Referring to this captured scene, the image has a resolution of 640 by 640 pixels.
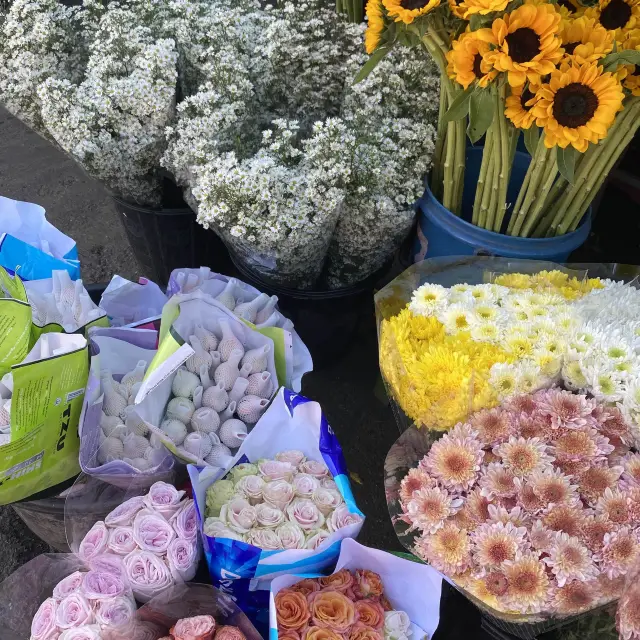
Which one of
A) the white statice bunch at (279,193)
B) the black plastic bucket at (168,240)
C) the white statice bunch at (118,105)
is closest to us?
the white statice bunch at (279,193)

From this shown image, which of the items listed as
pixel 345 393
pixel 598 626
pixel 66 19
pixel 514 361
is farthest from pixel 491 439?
pixel 66 19

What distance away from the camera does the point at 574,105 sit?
1282 millimetres

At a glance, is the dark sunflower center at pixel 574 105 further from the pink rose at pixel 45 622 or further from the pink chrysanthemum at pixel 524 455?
the pink rose at pixel 45 622

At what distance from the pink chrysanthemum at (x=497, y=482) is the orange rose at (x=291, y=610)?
1.38ft

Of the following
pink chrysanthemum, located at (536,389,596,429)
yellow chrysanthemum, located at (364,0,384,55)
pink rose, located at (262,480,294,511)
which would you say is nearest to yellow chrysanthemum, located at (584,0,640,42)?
yellow chrysanthemum, located at (364,0,384,55)

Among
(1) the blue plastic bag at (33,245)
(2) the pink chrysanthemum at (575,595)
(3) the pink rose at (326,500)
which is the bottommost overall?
(3) the pink rose at (326,500)

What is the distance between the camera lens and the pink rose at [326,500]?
4.35 feet

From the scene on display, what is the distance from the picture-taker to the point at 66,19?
217 cm

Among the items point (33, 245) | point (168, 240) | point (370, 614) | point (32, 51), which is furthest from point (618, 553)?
point (32, 51)

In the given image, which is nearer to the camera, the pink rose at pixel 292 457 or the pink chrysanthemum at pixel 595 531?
the pink chrysanthemum at pixel 595 531

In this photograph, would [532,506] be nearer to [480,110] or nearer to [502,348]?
[502,348]

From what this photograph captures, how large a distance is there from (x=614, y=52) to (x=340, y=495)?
4.02 feet

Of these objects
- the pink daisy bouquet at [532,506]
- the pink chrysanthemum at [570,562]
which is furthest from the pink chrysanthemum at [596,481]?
the pink chrysanthemum at [570,562]

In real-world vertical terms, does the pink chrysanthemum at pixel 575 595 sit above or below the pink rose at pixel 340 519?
above
